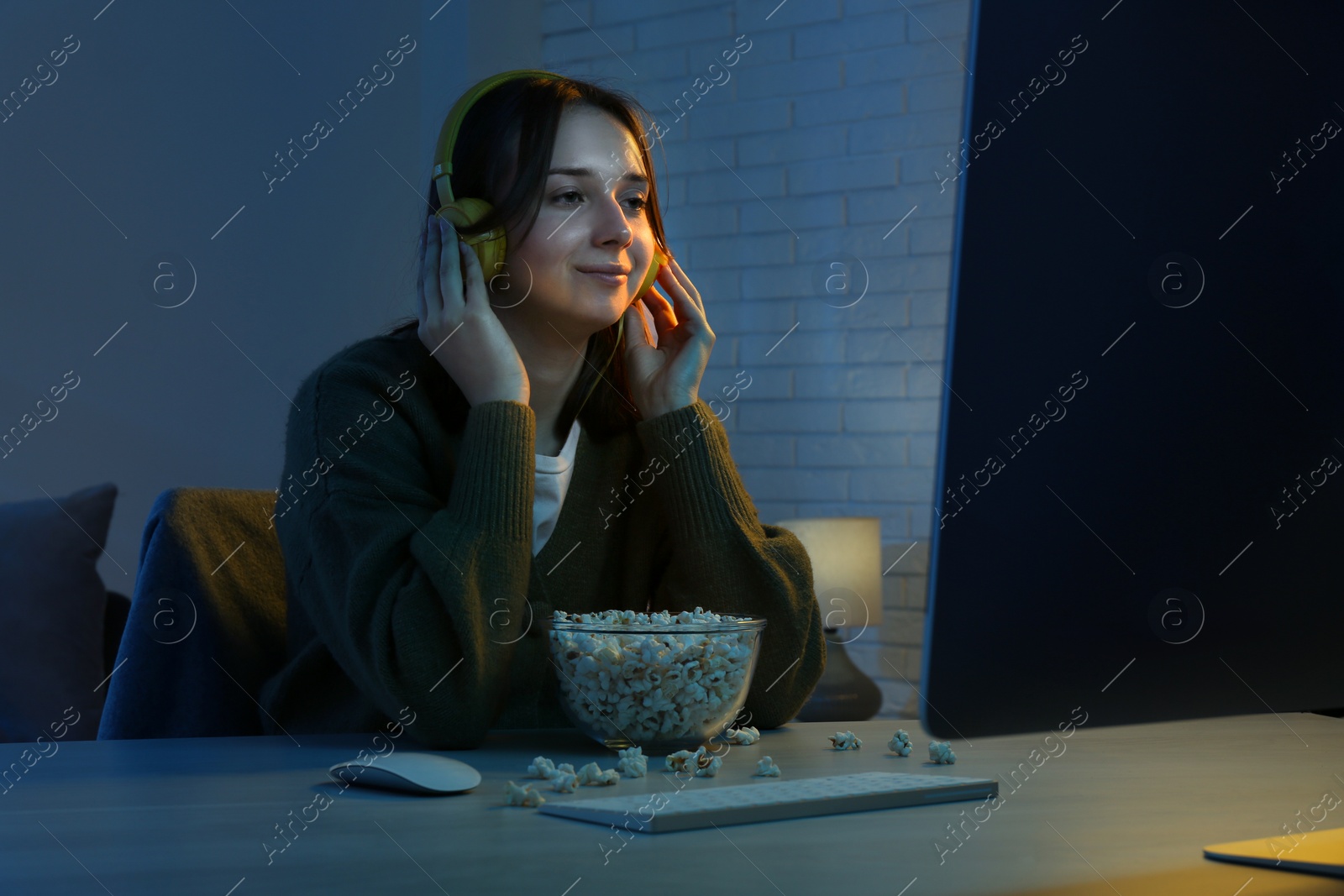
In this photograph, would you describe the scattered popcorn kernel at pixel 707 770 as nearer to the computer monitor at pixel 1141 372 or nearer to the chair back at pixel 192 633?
the computer monitor at pixel 1141 372

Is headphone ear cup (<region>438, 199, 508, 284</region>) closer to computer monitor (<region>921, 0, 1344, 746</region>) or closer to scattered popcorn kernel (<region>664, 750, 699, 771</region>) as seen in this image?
scattered popcorn kernel (<region>664, 750, 699, 771</region>)

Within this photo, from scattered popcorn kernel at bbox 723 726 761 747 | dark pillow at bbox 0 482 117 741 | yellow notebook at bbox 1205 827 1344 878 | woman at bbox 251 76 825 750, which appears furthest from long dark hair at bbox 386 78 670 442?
yellow notebook at bbox 1205 827 1344 878

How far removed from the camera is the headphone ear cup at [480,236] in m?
1.27

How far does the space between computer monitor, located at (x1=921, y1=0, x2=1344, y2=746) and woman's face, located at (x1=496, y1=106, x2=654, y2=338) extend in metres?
0.84

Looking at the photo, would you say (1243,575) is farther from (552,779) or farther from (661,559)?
(661,559)

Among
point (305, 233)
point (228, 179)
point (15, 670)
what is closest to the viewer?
point (15, 670)

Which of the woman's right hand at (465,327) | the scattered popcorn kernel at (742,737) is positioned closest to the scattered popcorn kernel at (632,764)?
the scattered popcorn kernel at (742,737)

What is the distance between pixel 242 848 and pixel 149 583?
29.9 inches

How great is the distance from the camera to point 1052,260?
1.52 feet

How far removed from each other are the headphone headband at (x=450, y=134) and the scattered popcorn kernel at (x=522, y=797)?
78cm

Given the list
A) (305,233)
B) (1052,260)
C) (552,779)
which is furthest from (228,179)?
(1052,260)

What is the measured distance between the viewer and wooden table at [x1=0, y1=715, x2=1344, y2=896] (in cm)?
→ 49

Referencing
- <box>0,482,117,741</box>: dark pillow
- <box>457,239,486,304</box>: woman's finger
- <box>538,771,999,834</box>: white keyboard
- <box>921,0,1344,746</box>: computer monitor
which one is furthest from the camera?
<box>0,482,117,741</box>: dark pillow

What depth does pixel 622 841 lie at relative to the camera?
0.56 m
